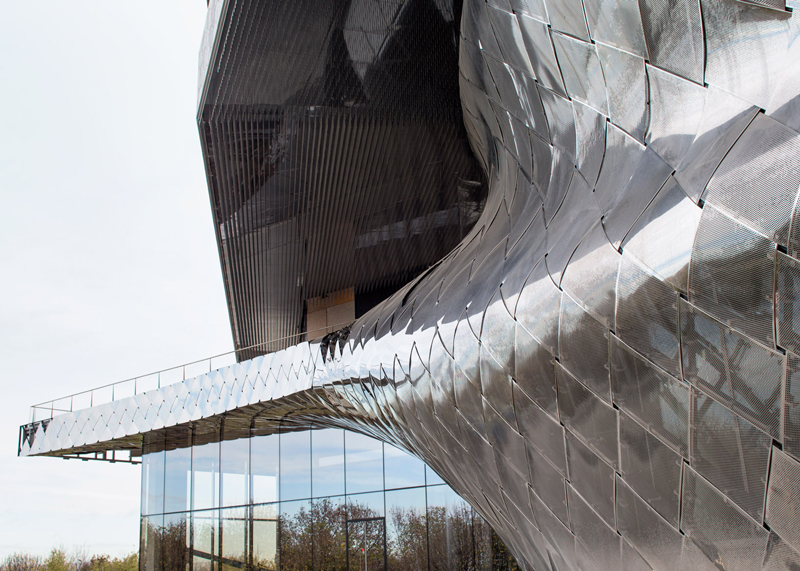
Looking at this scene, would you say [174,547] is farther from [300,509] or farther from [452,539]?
[452,539]

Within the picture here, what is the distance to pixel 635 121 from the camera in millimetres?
3277

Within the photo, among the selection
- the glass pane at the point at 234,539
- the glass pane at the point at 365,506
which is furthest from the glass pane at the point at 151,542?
the glass pane at the point at 365,506

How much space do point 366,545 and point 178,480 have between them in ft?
24.8

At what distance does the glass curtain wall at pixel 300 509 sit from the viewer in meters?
13.6

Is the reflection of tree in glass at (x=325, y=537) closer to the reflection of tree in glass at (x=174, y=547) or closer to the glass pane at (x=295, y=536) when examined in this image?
the glass pane at (x=295, y=536)

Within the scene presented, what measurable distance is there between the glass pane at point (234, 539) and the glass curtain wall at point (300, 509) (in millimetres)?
28

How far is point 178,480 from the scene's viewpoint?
62.1 ft

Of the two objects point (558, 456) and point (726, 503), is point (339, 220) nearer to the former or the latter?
point (558, 456)

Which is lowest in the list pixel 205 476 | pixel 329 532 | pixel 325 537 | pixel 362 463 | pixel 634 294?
pixel 325 537

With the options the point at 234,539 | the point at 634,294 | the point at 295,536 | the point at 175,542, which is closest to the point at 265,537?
the point at 295,536

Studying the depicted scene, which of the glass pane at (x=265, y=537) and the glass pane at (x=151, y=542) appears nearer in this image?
the glass pane at (x=265, y=537)

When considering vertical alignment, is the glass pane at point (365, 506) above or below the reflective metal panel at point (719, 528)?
below

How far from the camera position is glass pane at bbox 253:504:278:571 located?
16.1 meters

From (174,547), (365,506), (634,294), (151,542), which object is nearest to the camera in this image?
(634,294)
